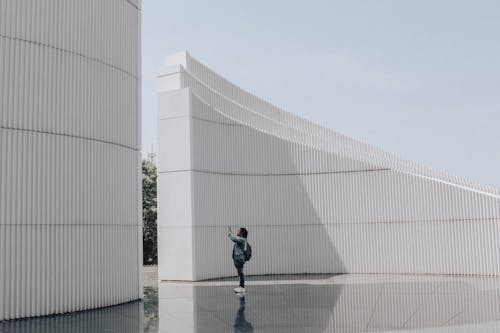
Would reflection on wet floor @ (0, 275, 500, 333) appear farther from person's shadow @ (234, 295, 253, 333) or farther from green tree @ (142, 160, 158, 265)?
green tree @ (142, 160, 158, 265)

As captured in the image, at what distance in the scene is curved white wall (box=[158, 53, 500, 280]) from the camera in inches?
752

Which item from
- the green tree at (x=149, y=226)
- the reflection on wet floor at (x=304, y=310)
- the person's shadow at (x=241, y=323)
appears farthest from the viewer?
the green tree at (x=149, y=226)

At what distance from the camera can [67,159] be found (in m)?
11.7

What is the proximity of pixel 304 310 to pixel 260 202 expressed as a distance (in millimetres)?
10094

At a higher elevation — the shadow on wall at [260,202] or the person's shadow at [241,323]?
the shadow on wall at [260,202]

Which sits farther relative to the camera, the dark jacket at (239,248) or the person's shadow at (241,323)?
the dark jacket at (239,248)

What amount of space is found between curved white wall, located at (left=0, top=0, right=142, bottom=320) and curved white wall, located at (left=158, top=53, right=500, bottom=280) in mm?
5946

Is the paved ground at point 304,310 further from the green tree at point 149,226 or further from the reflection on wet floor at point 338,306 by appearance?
the green tree at point 149,226

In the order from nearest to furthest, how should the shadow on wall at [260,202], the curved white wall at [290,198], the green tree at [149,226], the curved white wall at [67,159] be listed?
1. the curved white wall at [67,159]
2. the curved white wall at [290,198]
3. the shadow on wall at [260,202]
4. the green tree at [149,226]

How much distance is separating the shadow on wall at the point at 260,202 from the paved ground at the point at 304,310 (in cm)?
368

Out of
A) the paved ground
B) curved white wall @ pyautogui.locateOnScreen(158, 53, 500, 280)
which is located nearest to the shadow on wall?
curved white wall @ pyautogui.locateOnScreen(158, 53, 500, 280)

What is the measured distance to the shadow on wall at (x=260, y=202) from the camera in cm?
2011

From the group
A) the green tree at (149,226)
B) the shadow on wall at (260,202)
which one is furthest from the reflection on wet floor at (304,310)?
the green tree at (149,226)

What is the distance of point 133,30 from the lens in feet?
45.9
